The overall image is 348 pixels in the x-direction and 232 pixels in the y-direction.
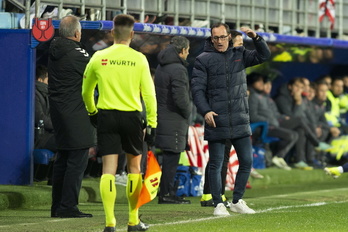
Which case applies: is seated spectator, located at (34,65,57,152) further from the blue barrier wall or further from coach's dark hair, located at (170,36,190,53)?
coach's dark hair, located at (170,36,190,53)

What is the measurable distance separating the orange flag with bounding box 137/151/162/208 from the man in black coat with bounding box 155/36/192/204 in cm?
407

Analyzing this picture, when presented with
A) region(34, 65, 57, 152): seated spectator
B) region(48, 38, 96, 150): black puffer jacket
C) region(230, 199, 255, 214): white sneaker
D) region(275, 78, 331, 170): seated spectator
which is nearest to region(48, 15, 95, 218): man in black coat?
region(48, 38, 96, 150): black puffer jacket

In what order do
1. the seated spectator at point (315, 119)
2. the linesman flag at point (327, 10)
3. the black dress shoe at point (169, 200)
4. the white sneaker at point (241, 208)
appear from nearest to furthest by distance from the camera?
the white sneaker at point (241, 208)
the black dress shoe at point (169, 200)
the linesman flag at point (327, 10)
the seated spectator at point (315, 119)

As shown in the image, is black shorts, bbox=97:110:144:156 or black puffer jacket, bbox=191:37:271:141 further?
black puffer jacket, bbox=191:37:271:141

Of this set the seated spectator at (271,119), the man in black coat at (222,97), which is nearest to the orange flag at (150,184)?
the man in black coat at (222,97)

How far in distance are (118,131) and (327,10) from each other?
1188 centimetres

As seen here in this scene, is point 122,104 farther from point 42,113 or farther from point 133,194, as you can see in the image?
point 42,113

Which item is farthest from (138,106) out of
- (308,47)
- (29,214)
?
(308,47)

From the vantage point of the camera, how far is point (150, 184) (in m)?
9.76

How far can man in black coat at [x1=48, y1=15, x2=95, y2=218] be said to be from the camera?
11.6 m

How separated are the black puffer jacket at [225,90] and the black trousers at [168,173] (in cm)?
241

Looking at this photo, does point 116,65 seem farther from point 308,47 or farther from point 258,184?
point 308,47

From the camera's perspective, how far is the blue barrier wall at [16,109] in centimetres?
1461

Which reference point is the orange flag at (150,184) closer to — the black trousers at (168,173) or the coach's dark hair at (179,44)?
the black trousers at (168,173)
